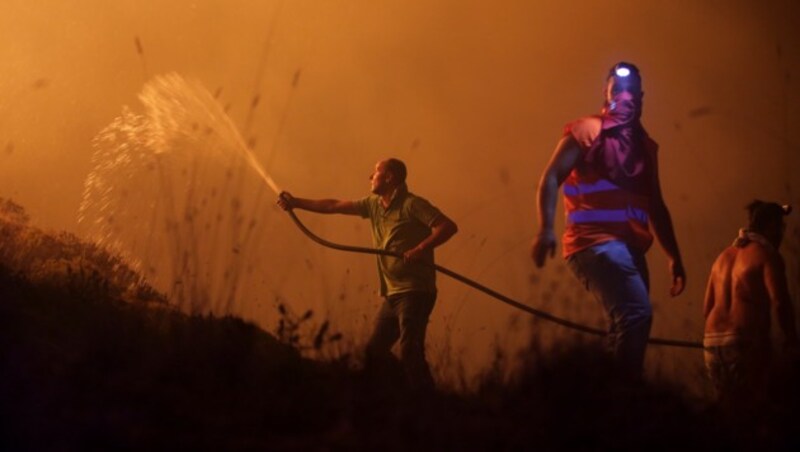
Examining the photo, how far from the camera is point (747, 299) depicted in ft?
22.5

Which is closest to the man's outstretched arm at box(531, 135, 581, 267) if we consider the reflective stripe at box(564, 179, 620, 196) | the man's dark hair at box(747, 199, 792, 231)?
the reflective stripe at box(564, 179, 620, 196)

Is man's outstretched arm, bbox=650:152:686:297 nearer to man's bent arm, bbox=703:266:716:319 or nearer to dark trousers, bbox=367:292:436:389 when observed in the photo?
man's bent arm, bbox=703:266:716:319

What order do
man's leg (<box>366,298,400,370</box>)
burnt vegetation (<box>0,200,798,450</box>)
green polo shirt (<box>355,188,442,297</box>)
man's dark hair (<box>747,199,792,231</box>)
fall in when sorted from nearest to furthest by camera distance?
burnt vegetation (<box>0,200,798,450</box>) < man's dark hair (<box>747,199,792,231</box>) < man's leg (<box>366,298,400,370</box>) < green polo shirt (<box>355,188,442,297</box>)

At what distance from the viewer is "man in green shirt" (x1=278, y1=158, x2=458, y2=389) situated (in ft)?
25.6

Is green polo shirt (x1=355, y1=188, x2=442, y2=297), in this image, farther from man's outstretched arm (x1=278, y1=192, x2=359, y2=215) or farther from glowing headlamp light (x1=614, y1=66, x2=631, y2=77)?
glowing headlamp light (x1=614, y1=66, x2=631, y2=77)

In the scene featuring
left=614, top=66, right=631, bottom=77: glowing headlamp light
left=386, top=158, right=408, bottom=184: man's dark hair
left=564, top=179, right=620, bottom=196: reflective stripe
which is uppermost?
left=614, top=66, right=631, bottom=77: glowing headlamp light

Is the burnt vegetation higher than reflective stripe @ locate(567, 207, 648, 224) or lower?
lower

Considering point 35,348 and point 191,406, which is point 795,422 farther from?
point 35,348

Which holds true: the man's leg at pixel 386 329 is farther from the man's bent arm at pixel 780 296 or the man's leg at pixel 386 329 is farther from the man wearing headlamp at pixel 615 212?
the man's bent arm at pixel 780 296

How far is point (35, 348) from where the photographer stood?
5.74 metres

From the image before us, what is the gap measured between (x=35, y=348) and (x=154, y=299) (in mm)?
2821

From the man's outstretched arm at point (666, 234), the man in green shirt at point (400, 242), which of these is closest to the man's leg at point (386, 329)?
the man in green shirt at point (400, 242)

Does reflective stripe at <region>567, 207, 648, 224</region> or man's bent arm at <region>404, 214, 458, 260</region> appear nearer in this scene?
reflective stripe at <region>567, 207, 648, 224</region>

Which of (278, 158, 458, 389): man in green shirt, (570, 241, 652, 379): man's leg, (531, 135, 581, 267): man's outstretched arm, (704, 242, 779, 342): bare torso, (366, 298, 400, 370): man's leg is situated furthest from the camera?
(278, 158, 458, 389): man in green shirt
